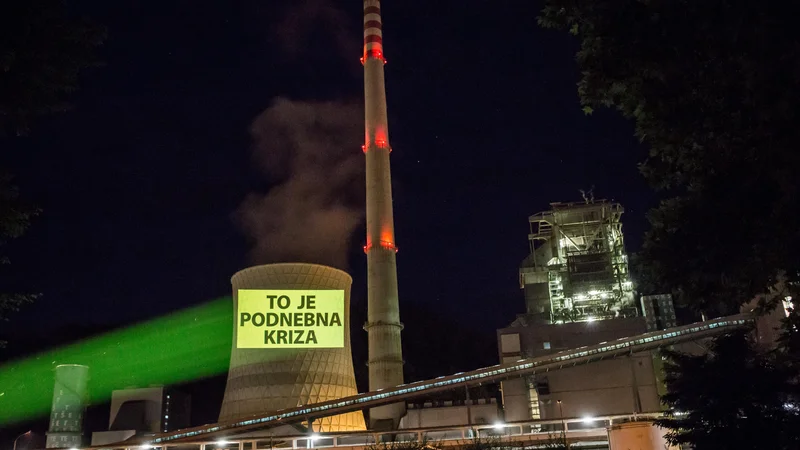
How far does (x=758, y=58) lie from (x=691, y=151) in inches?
78.6

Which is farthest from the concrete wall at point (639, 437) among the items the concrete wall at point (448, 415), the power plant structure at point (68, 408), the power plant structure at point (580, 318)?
Result: the power plant structure at point (68, 408)

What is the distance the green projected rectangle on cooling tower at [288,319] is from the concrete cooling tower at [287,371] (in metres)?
0.29

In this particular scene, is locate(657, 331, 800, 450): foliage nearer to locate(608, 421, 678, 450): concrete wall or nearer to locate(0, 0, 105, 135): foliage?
locate(608, 421, 678, 450): concrete wall

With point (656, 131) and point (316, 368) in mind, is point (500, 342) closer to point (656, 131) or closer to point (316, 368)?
point (316, 368)

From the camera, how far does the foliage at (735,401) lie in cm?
1102

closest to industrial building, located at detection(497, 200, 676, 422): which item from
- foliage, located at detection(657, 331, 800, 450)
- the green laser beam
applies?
foliage, located at detection(657, 331, 800, 450)

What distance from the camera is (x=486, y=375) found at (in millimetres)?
33438

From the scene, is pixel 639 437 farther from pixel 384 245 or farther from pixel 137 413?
pixel 137 413

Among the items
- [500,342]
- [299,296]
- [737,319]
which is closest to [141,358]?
[299,296]

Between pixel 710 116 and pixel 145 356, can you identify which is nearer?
pixel 710 116

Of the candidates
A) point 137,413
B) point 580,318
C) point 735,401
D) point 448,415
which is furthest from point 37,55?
point 580,318

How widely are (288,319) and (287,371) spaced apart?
2.74 m

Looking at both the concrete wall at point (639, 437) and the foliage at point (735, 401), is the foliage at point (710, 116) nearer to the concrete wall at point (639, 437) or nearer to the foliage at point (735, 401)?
the foliage at point (735, 401)

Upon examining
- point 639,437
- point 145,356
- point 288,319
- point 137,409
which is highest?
point 145,356
